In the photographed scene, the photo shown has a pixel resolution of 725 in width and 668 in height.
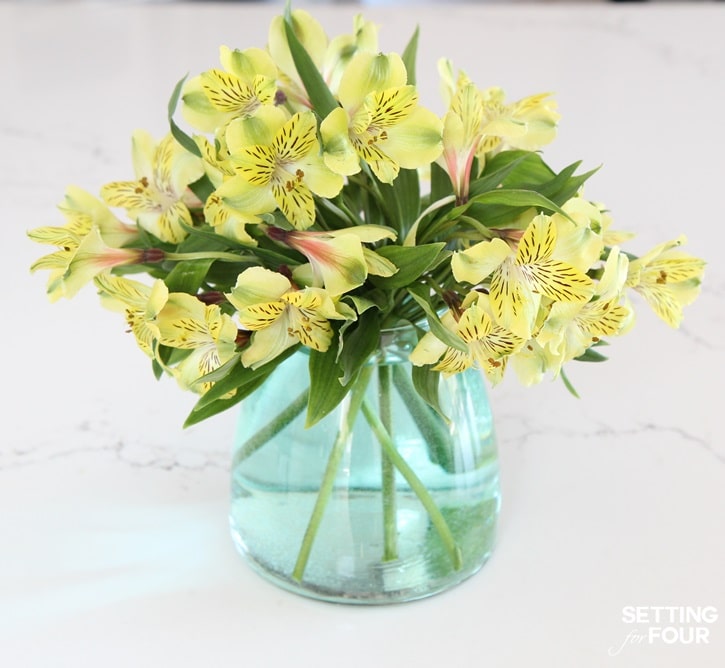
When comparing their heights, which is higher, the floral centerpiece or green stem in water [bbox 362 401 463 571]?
the floral centerpiece

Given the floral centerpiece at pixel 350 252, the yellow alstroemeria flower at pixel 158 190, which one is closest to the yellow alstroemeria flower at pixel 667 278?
the floral centerpiece at pixel 350 252

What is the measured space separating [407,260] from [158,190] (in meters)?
0.20

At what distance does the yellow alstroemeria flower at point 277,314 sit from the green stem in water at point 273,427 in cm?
11

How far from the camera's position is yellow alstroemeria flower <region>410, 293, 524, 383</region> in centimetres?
71

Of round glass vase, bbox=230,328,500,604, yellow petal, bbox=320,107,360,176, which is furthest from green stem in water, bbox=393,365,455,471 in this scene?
yellow petal, bbox=320,107,360,176

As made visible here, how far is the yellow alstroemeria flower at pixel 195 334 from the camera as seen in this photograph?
0.72m

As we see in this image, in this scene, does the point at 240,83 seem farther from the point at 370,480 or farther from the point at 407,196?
the point at 370,480

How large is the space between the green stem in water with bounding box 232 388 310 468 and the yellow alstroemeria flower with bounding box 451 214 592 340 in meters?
0.20

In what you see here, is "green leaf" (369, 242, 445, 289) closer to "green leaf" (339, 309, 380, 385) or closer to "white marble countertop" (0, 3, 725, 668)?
"green leaf" (339, 309, 380, 385)

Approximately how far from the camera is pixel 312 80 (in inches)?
30.4

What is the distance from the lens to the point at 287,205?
2.33ft

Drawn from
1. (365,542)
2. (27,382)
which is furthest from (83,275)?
(27,382)

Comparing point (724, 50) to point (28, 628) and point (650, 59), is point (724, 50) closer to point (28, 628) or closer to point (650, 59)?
point (650, 59)

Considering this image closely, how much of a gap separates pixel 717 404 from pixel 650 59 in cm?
92
